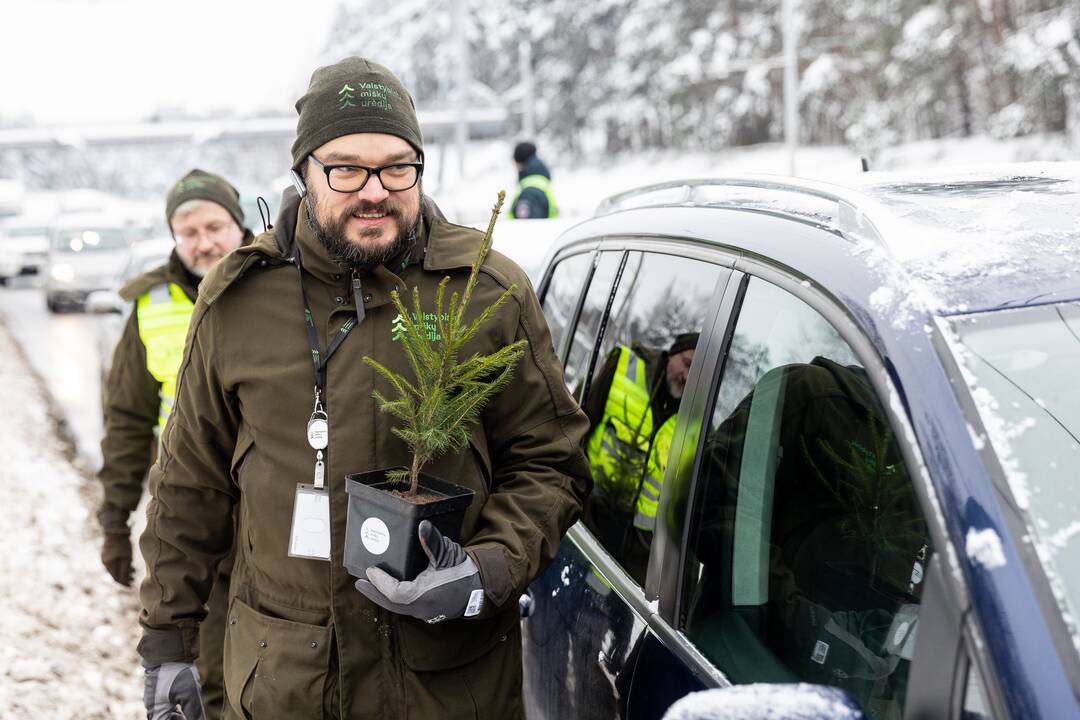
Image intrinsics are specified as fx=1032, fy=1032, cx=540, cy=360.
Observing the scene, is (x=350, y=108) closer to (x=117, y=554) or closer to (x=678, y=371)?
(x=678, y=371)

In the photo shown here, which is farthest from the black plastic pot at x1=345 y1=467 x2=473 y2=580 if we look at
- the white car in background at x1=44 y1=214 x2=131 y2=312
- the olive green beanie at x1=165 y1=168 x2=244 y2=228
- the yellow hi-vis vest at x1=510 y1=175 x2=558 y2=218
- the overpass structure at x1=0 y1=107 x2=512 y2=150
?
the overpass structure at x1=0 y1=107 x2=512 y2=150

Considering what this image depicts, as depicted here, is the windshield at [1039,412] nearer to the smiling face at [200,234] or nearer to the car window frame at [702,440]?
the car window frame at [702,440]

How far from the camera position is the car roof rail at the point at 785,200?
1716mm

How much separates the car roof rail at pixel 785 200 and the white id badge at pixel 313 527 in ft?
3.50

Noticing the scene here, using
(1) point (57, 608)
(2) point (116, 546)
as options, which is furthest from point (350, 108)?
(1) point (57, 608)

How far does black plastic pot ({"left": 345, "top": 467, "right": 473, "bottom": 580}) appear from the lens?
1913 millimetres

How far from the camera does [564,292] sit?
318cm

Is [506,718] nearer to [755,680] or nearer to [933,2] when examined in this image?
[755,680]

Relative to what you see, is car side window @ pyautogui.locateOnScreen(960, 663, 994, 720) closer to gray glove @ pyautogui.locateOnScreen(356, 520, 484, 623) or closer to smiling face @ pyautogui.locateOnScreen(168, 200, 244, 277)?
gray glove @ pyautogui.locateOnScreen(356, 520, 484, 623)

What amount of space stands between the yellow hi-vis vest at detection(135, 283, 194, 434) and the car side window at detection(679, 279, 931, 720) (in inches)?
102

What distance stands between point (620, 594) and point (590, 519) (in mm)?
442

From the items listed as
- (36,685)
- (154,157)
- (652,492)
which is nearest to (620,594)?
(652,492)

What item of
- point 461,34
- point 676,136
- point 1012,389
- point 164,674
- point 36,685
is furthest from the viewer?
point 676,136

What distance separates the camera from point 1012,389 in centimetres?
146
